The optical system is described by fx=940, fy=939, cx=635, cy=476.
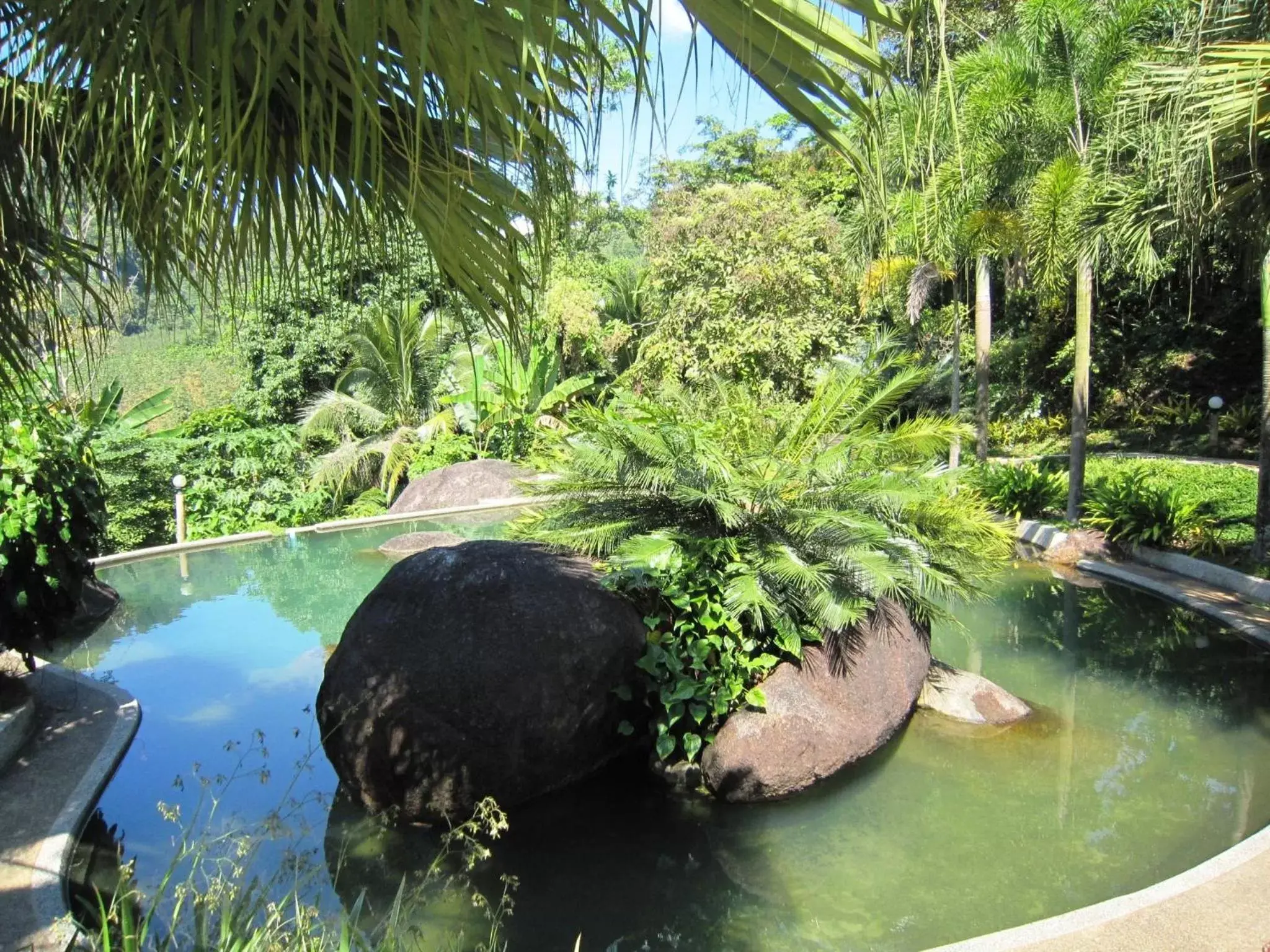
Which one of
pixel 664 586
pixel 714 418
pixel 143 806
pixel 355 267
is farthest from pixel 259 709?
pixel 355 267

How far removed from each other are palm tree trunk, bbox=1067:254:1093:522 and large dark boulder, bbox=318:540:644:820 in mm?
9259

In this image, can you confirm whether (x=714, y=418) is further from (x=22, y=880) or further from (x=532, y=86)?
(x=532, y=86)

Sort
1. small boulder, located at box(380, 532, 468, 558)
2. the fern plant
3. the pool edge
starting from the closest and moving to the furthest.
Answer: the pool edge < the fern plant < small boulder, located at box(380, 532, 468, 558)

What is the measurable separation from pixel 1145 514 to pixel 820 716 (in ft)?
24.9

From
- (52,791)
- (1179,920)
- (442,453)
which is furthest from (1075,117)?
(52,791)

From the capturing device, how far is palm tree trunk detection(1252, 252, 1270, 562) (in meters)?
9.23

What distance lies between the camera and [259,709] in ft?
23.3

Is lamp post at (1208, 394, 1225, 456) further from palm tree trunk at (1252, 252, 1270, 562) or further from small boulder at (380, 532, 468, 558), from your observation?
small boulder at (380, 532, 468, 558)

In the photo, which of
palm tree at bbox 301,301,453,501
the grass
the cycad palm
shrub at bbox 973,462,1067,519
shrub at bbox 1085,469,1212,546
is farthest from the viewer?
the grass

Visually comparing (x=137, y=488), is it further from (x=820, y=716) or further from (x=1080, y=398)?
(x=1080, y=398)

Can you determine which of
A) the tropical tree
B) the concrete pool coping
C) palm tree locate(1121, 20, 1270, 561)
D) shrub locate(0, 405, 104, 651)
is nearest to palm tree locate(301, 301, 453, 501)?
the concrete pool coping

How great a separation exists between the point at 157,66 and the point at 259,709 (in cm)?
630

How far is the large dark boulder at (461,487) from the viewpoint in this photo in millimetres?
16203

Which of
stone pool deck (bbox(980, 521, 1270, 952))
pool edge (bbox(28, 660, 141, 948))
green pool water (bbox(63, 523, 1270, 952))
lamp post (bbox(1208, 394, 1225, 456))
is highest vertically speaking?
lamp post (bbox(1208, 394, 1225, 456))
